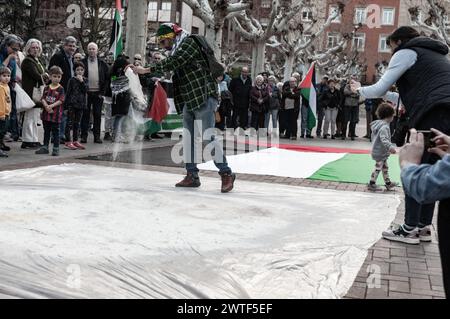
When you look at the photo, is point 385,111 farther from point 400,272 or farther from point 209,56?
point 400,272

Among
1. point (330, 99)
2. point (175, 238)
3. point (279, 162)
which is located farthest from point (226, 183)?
point (330, 99)

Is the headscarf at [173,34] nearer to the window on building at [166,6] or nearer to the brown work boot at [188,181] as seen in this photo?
the brown work boot at [188,181]

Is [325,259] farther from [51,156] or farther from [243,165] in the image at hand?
[51,156]

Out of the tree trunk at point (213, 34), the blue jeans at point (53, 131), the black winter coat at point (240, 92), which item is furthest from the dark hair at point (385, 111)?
the tree trunk at point (213, 34)

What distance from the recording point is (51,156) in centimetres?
940

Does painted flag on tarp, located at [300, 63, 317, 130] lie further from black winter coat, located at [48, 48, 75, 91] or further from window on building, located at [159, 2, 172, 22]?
window on building, located at [159, 2, 172, 22]

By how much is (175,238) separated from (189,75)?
8.62ft

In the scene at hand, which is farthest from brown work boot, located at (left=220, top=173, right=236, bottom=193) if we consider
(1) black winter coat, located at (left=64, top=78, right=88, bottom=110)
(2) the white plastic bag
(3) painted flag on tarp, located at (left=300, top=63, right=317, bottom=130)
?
(3) painted flag on tarp, located at (left=300, top=63, right=317, bottom=130)

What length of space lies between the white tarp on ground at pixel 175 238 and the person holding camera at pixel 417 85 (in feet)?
1.28

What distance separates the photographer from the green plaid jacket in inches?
257

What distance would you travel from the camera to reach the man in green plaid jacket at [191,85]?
655 cm

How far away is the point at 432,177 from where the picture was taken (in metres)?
2.35

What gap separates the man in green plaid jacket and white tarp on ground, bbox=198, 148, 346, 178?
2.14m
